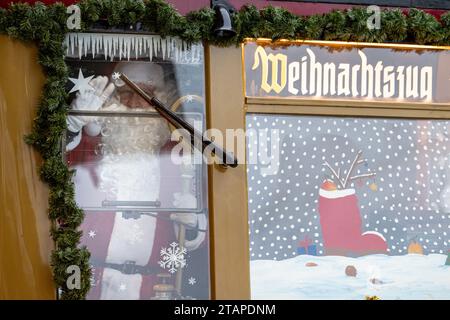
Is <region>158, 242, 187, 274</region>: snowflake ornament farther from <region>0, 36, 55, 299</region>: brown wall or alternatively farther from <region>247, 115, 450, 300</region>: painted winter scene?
<region>0, 36, 55, 299</region>: brown wall

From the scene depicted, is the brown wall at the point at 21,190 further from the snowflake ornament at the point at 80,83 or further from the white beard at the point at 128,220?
the white beard at the point at 128,220

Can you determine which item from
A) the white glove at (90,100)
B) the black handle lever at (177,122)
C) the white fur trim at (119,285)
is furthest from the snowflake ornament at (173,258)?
the white glove at (90,100)

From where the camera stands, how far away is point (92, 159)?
600 centimetres

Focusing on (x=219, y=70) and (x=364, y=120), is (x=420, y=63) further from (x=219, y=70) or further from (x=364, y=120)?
(x=219, y=70)

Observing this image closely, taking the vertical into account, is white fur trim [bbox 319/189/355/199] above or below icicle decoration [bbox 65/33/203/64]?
below

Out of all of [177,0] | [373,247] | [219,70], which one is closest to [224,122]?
[219,70]

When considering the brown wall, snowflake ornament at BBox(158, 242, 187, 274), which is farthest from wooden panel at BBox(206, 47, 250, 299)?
the brown wall

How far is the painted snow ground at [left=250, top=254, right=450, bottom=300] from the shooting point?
6.11 metres

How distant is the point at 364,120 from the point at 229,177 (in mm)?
910

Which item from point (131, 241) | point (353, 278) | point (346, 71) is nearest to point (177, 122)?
point (131, 241)

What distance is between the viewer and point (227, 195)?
19.9 ft

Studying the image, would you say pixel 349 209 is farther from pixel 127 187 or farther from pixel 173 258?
pixel 127 187

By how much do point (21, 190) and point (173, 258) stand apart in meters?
0.91

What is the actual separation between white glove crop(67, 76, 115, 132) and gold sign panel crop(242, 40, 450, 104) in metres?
0.81
